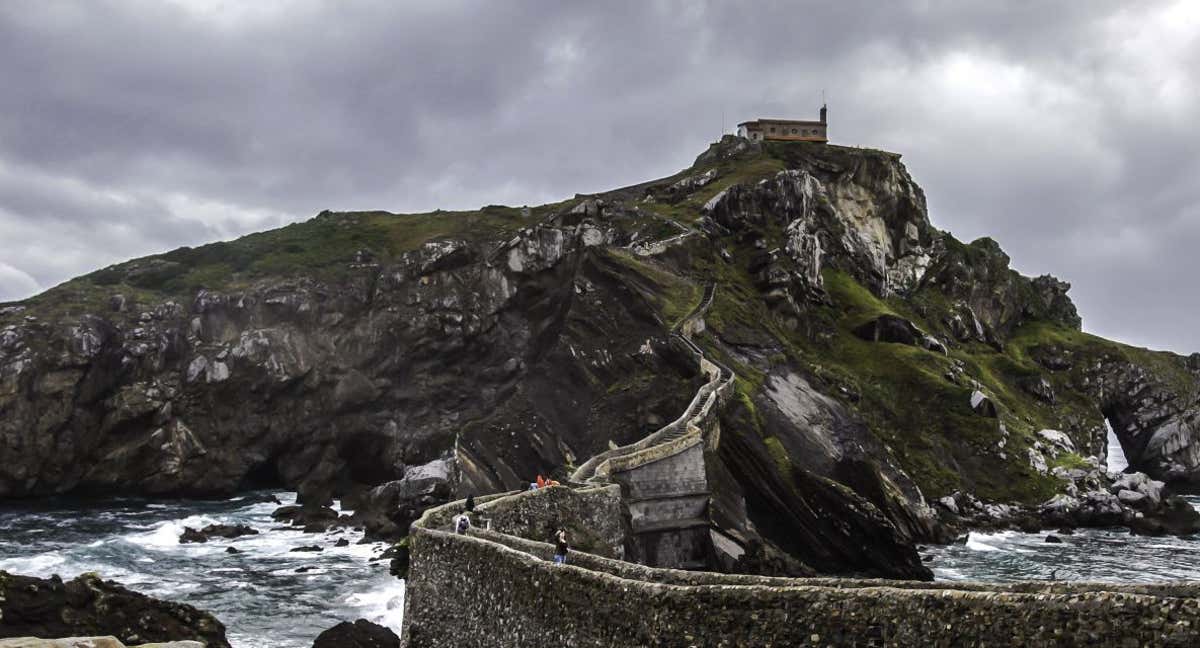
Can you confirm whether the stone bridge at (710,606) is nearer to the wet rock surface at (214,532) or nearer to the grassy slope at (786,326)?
the grassy slope at (786,326)

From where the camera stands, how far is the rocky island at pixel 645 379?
50.7 metres

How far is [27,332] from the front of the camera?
82.1 metres

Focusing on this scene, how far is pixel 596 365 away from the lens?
6750 cm

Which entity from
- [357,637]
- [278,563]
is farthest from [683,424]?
[278,563]

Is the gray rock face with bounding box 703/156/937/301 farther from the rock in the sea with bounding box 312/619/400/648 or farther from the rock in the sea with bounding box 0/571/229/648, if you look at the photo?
the rock in the sea with bounding box 0/571/229/648

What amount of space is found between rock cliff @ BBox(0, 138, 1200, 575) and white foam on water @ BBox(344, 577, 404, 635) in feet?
44.6

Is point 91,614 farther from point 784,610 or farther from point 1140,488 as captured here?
point 1140,488

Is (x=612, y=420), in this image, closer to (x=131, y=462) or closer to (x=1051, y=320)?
(x=131, y=462)

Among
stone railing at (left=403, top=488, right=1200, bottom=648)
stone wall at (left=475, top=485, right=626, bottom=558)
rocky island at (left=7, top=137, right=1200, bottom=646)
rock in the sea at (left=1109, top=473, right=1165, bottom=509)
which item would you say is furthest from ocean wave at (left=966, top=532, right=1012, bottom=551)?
stone railing at (left=403, top=488, right=1200, bottom=648)

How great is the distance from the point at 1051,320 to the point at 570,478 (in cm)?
10923

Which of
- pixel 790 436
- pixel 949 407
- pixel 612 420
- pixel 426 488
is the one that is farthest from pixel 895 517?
pixel 426 488

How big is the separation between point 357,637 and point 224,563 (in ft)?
81.7

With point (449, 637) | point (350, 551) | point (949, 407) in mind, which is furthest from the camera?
point (949, 407)

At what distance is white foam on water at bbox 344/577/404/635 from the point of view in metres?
37.2
